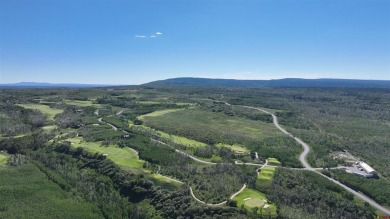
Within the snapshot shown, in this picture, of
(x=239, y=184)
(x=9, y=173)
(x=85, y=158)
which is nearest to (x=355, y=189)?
(x=239, y=184)

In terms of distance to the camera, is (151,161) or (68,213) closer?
(68,213)

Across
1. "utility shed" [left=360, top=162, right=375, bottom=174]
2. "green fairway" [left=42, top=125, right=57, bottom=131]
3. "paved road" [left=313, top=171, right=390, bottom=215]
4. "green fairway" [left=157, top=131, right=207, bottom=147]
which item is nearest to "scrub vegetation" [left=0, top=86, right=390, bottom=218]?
"green fairway" [left=157, top=131, right=207, bottom=147]

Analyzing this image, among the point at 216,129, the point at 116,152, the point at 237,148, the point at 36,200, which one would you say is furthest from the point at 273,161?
the point at 36,200

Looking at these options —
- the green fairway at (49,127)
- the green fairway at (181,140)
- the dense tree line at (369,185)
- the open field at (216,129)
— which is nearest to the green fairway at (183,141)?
the green fairway at (181,140)

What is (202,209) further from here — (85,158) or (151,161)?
(85,158)

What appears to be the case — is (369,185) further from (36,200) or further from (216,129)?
(36,200)

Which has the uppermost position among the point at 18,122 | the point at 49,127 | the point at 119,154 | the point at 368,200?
the point at 18,122
